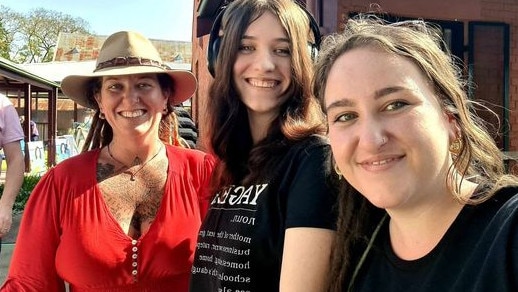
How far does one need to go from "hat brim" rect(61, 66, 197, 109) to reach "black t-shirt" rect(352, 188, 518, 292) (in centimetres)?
138

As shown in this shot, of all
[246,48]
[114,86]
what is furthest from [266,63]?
[114,86]

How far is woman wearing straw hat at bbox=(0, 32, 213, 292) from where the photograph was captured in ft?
6.82

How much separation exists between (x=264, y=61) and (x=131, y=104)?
2.21 ft

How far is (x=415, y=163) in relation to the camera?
1187mm

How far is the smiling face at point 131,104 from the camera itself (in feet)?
7.29

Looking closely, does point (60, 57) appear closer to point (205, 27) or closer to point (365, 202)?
point (205, 27)

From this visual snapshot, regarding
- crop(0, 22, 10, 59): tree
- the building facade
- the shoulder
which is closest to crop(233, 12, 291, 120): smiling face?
the shoulder

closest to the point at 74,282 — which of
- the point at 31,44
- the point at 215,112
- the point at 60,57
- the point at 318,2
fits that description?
the point at 215,112

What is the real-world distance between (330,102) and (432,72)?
0.25m

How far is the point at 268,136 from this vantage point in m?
1.87

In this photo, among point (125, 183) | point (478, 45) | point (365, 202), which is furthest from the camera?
point (478, 45)

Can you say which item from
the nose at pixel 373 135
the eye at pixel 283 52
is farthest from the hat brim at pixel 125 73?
the nose at pixel 373 135

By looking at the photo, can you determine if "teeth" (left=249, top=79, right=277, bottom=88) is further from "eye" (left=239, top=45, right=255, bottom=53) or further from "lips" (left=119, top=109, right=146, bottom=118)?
"lips" (left=119, top=109, right=146, bottom=118)

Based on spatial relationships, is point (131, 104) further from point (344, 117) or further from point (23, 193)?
point (23, 193)
